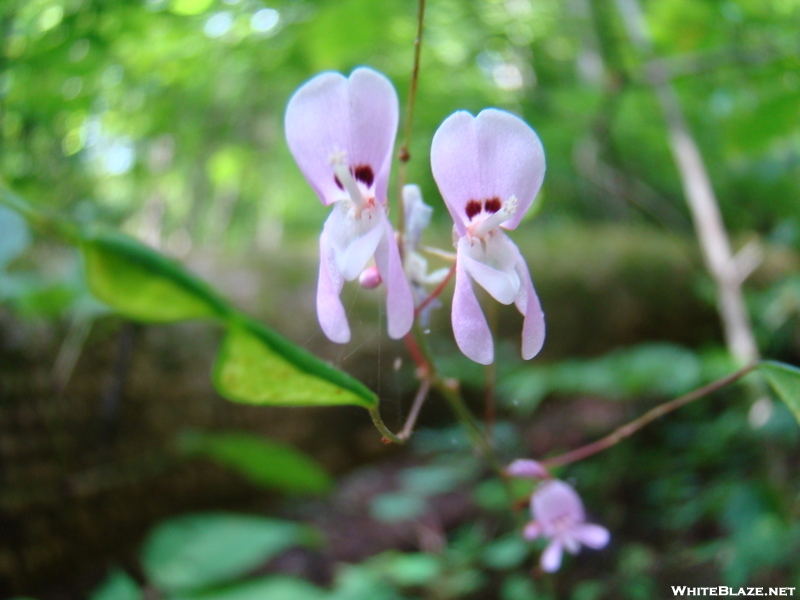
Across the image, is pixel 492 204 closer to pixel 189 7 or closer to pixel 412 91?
pixel 412 91

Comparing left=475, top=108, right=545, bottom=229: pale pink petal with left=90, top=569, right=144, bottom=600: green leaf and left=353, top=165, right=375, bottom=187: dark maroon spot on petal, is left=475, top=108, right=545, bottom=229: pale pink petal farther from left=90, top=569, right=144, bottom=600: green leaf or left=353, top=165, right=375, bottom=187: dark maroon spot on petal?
left=90, top=569, right=144, bottom=600: green leaf

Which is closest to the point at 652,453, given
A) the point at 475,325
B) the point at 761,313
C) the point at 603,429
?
the point at 603,429

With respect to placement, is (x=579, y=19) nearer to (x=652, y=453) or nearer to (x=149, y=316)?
(x=652, y=453)

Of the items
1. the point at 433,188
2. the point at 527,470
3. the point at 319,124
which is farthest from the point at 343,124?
the point at 433,188

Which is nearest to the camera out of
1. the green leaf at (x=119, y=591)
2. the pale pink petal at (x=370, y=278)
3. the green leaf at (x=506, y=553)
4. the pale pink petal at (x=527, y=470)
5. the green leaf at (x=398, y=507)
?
the pale pink petal at (x=370, y=278)

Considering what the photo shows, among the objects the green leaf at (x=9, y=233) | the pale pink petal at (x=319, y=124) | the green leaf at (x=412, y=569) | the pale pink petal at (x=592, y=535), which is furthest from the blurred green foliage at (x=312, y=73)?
the green leaf at (x=412, y=569)

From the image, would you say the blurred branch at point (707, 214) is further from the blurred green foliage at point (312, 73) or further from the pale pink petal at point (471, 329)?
the pale pink petal at point (471, 329)
